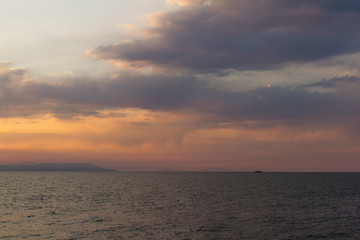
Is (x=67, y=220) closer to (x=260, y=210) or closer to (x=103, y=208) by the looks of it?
(x=103, y=208)

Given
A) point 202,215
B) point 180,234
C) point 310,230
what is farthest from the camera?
point 202,215

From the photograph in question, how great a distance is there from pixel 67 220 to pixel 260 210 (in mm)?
37536

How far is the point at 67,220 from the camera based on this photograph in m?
57.8

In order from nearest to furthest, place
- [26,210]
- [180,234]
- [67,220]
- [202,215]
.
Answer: [180,234]
[67,220]
[202,215]
[26,210]

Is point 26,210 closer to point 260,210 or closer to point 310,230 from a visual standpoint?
point 260,210

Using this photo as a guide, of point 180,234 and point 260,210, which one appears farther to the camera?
point 260,210

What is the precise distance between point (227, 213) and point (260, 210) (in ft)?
28.1

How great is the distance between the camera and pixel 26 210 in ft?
232

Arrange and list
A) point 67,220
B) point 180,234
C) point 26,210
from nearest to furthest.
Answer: point 180,234 → point 67,220 → point 26,210

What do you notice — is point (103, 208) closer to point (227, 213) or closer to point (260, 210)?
point (227, 213)

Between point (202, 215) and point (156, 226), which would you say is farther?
point (202, 215)

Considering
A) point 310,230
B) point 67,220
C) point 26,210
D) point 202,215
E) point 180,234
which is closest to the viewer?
point 180,234

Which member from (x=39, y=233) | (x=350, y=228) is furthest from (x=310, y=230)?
(x=39, y=233)

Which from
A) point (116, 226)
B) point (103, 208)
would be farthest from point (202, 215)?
point (103, 208)
